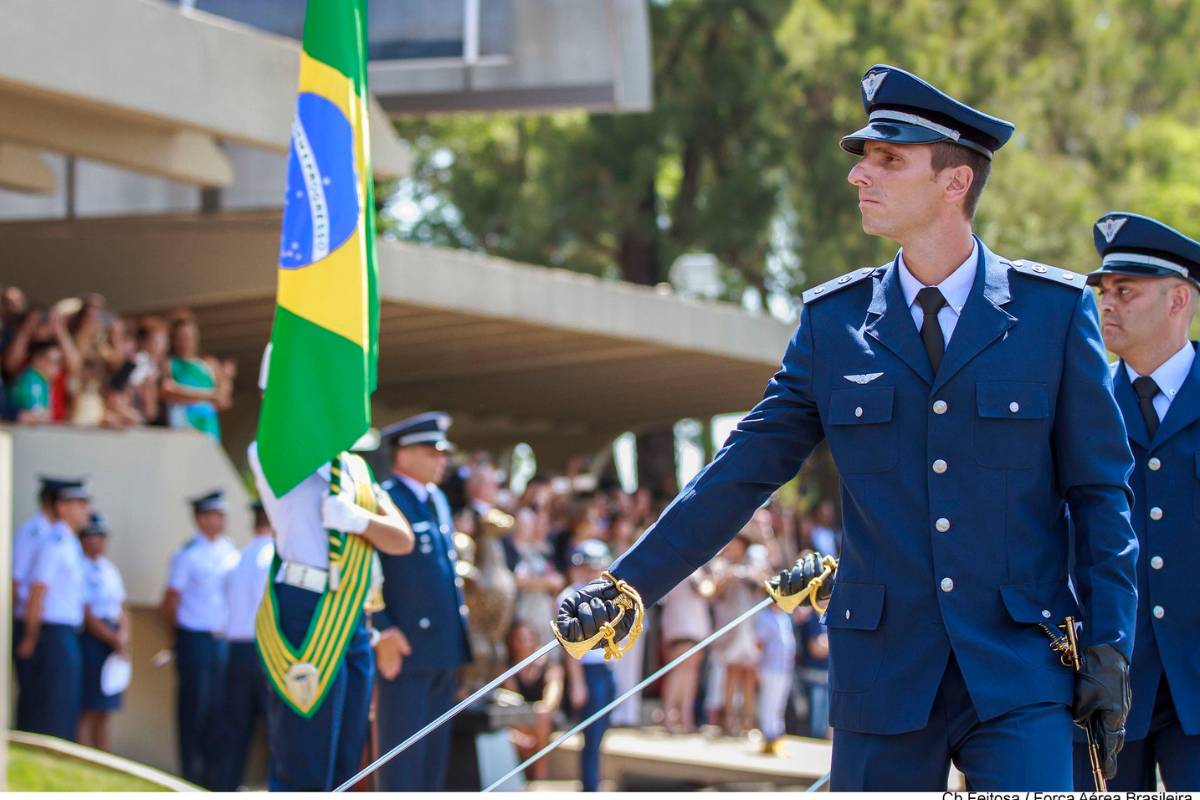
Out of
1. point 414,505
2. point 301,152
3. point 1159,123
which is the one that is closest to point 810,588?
point 301,152

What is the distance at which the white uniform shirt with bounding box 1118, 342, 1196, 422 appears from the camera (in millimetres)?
5551

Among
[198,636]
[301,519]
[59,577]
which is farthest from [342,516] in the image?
[198,636]

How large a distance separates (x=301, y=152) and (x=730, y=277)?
18.7 metres

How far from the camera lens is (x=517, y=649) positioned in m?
12.9

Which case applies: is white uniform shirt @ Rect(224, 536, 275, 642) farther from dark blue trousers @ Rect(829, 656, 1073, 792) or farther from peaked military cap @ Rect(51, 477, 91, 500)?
dark blue trousers @ Rect(829, 656, 1073, 792)

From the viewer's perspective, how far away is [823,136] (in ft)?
78.6

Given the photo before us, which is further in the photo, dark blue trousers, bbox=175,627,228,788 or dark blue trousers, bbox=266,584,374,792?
dark blue trousers, bbox=175,627,228,788

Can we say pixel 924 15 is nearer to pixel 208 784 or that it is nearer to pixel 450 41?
pixel 450 41

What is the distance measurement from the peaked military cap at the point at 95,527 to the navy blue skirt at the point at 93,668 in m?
0.55

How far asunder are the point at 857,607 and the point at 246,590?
8.01 m

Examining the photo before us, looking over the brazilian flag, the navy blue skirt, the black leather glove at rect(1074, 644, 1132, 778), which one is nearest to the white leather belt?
the brazilian flag

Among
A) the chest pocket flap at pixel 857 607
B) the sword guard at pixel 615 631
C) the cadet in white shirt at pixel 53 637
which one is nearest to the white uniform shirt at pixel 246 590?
the cadet in white shirt at pixel 53 637

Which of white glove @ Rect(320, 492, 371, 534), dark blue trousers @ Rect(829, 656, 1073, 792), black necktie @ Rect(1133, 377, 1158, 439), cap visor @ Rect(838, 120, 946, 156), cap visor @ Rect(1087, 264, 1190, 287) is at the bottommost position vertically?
dark blue trousers @ Rect(829, 656, 1073, 792)

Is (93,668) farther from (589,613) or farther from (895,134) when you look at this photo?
(895,134)
